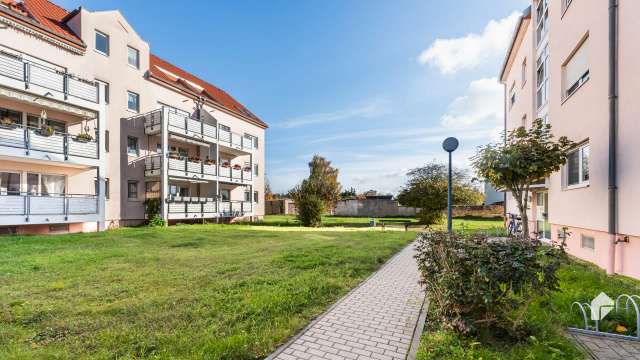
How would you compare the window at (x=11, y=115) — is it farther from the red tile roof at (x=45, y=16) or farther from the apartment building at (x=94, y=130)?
the red tile roof at (x=45, y=16)

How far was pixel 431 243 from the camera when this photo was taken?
4031 millimetres

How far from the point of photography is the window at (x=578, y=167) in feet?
29.1

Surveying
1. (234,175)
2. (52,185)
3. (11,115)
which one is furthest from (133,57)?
(234,175)

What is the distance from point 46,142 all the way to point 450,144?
1682cm

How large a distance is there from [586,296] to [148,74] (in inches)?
960

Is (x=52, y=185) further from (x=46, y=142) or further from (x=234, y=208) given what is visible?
(x=234, y=208)

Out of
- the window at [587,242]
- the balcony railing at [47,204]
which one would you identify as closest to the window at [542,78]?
the window at [587,242]

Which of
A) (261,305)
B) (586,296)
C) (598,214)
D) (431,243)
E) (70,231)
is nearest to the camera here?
(431,243)

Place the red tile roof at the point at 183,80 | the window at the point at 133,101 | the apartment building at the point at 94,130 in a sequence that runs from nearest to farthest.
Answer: the apartment building at the point at 94,130 → the window at the point at 133,101 → the red tile roof at the point at 183,80

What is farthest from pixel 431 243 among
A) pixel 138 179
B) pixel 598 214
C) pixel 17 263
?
pixel 138 179

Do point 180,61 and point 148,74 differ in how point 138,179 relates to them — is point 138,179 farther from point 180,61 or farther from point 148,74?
point 180,61

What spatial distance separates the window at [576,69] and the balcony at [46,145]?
2052cm

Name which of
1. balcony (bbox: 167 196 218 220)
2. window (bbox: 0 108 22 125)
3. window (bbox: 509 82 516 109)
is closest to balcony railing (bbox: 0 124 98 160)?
window (bbox: 0 108 22 125)

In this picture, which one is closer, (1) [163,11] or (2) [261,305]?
(2) [261,305]
